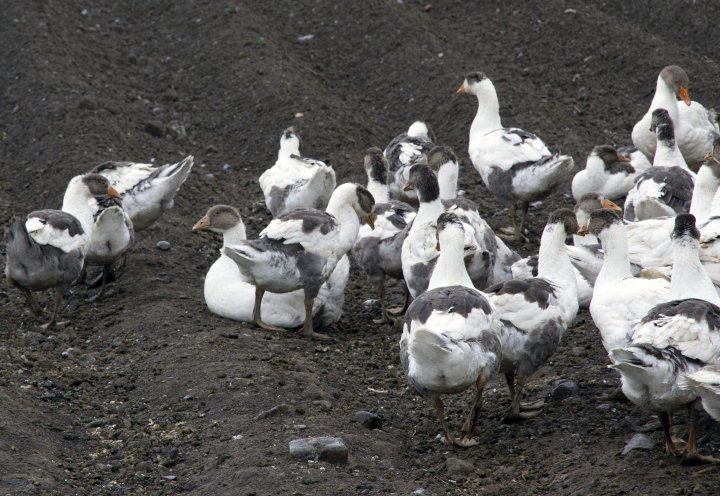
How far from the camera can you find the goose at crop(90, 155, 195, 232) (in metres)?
11.1

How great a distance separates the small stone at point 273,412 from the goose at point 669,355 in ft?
7.38

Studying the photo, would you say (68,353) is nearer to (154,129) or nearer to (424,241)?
(424,241)

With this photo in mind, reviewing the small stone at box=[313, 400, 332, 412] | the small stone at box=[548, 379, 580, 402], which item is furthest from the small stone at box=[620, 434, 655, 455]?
the small stone at box=[313, 400, 332, 412]

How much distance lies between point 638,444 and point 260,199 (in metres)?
7.13

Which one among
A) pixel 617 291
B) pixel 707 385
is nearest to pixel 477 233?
pixel 617 291

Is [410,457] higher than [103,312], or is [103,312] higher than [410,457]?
[410,457]

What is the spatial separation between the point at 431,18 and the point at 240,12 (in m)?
3.08

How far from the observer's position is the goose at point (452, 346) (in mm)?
6570

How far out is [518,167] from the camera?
11.1 m

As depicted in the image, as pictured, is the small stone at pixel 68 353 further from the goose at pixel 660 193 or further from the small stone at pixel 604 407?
the goose at pixel 660 193

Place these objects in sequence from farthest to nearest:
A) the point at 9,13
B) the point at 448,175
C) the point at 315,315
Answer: the point at 9,13 → the point at 448,175 → the point at 315,315

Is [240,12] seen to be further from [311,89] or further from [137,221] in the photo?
[137,221]

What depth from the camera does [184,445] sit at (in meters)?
7.08

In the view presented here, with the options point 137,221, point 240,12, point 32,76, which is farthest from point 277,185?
point 240,12
